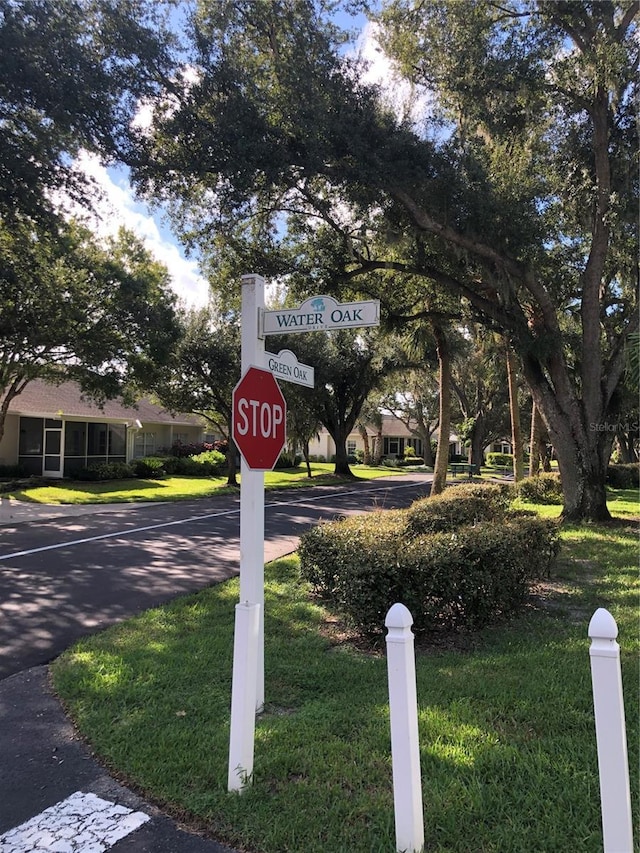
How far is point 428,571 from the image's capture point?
5.43 m

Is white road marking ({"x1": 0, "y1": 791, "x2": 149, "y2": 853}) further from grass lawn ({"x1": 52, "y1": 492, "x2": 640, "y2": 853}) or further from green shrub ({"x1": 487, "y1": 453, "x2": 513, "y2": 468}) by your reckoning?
green shrub ({"x1": 487, "y1": 453, "x2": 513, "y2": 468})

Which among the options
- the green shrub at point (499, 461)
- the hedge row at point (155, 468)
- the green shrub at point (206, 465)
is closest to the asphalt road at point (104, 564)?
the hedge row at point (155, 468)

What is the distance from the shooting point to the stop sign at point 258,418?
3.66 m

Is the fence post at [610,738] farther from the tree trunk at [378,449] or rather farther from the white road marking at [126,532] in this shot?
the tree trunk at [378,449]

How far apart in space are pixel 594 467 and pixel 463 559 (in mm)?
9118

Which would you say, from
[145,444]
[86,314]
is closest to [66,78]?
[86,314]

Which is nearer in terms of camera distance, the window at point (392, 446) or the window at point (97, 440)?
the window at point (97, 440)

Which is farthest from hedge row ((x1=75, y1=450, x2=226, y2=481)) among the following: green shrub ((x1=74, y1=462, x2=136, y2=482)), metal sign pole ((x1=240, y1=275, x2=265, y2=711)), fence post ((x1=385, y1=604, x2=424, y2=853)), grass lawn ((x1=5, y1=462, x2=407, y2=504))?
fence post ((x1=385, y1=604, x2=424, y2=853))

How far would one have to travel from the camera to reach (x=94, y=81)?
9234 mm

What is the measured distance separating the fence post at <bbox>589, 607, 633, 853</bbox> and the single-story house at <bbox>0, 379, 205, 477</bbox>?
952 inches

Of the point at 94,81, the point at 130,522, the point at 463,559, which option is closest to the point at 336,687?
the point at 463,559

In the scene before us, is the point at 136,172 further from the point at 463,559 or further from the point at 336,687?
the point at 336,687

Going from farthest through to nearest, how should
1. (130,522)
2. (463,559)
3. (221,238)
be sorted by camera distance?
(130,522)
(221,238)
(463,559)

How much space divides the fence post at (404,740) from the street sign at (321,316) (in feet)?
6.49
